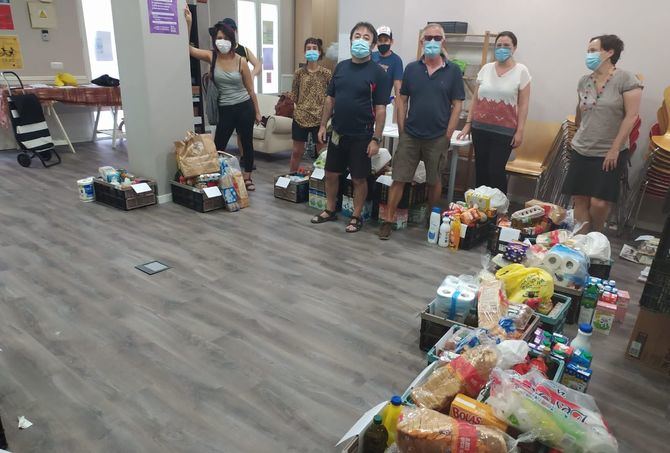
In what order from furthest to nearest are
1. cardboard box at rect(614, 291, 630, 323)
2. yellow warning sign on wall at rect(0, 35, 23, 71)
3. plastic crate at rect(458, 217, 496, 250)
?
1. yellow warning sign on wall at rect(0, 35, 23, 71)
2. plastic crate at rect(458, 217, 496, 250)
3. cardboard box at rect(614, 291, 630, 323)

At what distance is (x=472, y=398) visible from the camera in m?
1.61

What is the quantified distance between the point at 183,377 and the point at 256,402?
36 centimetres

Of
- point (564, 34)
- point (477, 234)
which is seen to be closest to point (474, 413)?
point (477, 234)

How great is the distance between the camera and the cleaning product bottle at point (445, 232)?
11.9ft

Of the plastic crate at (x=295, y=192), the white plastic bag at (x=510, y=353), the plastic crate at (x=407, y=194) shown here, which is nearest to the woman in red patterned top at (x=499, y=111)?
the plastic crate at (x=407, y=194)

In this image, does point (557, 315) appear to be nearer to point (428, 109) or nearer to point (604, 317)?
point (604, 317)

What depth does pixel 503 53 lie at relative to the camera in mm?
3674

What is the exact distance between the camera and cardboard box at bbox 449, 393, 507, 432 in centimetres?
148

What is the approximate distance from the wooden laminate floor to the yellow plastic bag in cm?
43

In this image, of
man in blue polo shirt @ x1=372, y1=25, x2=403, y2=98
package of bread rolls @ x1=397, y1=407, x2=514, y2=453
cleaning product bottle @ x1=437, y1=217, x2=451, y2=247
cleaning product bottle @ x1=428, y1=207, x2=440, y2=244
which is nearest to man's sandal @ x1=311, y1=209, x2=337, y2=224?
cleaning product bottle @ x1=428, y1=207, x2=440, y2=244

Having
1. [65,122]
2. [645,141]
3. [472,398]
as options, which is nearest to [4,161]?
[65,122]

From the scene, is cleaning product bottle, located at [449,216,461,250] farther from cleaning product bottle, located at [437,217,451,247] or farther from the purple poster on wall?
the purple poster on wall

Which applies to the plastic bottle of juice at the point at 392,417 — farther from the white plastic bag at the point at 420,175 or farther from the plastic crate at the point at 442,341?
the white plastic bag at the point at 420,175

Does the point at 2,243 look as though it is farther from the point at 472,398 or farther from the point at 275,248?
the point at 472,398
